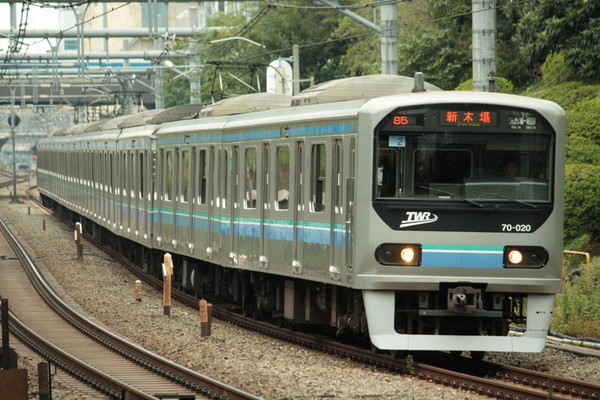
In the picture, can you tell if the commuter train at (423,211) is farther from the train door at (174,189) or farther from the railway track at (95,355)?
the train door at (174,189)

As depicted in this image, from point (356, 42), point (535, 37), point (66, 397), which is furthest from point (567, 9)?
point (356, 42)

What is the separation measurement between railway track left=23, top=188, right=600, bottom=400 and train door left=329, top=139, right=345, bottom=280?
1.10 meters

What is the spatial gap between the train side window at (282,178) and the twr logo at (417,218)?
112 inches

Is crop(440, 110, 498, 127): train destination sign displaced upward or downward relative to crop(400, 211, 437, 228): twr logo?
upward

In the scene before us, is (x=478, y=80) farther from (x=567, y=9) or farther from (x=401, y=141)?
(x=567, y=9)

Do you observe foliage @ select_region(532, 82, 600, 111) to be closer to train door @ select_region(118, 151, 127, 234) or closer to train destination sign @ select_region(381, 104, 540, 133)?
train door @ select_region(118, 151, 127, 234)

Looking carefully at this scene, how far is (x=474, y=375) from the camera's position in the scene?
1266 centimetres

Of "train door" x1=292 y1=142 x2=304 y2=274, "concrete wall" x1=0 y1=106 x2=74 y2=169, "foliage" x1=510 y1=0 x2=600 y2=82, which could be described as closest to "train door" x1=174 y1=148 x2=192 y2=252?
"train door" x1=292 y1=142 x2=304 y2=274

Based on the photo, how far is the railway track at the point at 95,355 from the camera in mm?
12242

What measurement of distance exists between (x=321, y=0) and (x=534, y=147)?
8.69 m

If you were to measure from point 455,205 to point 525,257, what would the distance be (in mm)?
886

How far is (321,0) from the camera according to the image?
20469 millimetres

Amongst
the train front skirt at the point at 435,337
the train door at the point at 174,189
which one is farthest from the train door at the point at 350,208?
the train door at the point at 174,189

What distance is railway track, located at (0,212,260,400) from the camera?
12242mm
